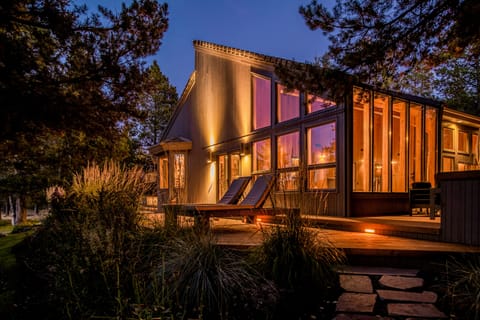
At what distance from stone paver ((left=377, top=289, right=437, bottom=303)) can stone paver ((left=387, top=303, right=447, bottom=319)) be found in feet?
0.27

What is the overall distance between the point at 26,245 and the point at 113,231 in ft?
12.3

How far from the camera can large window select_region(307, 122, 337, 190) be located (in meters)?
7.40

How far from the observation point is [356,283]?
319 cm

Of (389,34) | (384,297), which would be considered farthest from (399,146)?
(384,297)

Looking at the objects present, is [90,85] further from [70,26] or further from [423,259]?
[423,259]

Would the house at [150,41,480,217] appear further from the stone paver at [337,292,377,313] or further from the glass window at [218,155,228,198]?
the stone paver at [337,292,377,313]

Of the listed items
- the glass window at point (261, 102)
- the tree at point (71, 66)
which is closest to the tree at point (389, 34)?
the tree at point (71, 66)

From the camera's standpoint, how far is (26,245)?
5.72 metres

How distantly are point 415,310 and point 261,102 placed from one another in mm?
7953

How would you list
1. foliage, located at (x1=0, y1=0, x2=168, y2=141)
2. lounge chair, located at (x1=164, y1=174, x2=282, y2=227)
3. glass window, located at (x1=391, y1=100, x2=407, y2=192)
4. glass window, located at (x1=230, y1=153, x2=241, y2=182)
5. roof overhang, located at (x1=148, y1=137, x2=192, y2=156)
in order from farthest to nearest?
roof overhang, located at (x1=148, y1=137, x2=192, y2=156)
glass window, located at (x1=230, y1=153, x2=241, y2=182)
glass window, located at (x1=391, y1=100, x2=407, y2=192)
foliage, located at (x1=0, y1=0, x2=168, y2=141)
lounge chair, located at (x1=164, y1=174, x2=282, y2=227)

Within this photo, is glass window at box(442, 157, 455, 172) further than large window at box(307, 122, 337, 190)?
Yes

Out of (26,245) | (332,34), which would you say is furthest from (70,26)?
(332,34)

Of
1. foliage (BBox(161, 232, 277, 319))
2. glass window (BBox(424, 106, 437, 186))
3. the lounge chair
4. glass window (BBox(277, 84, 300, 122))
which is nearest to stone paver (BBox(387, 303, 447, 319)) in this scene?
foliage (BBox(161, 232, 277, 319))

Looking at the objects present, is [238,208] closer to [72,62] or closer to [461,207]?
[461,207]
